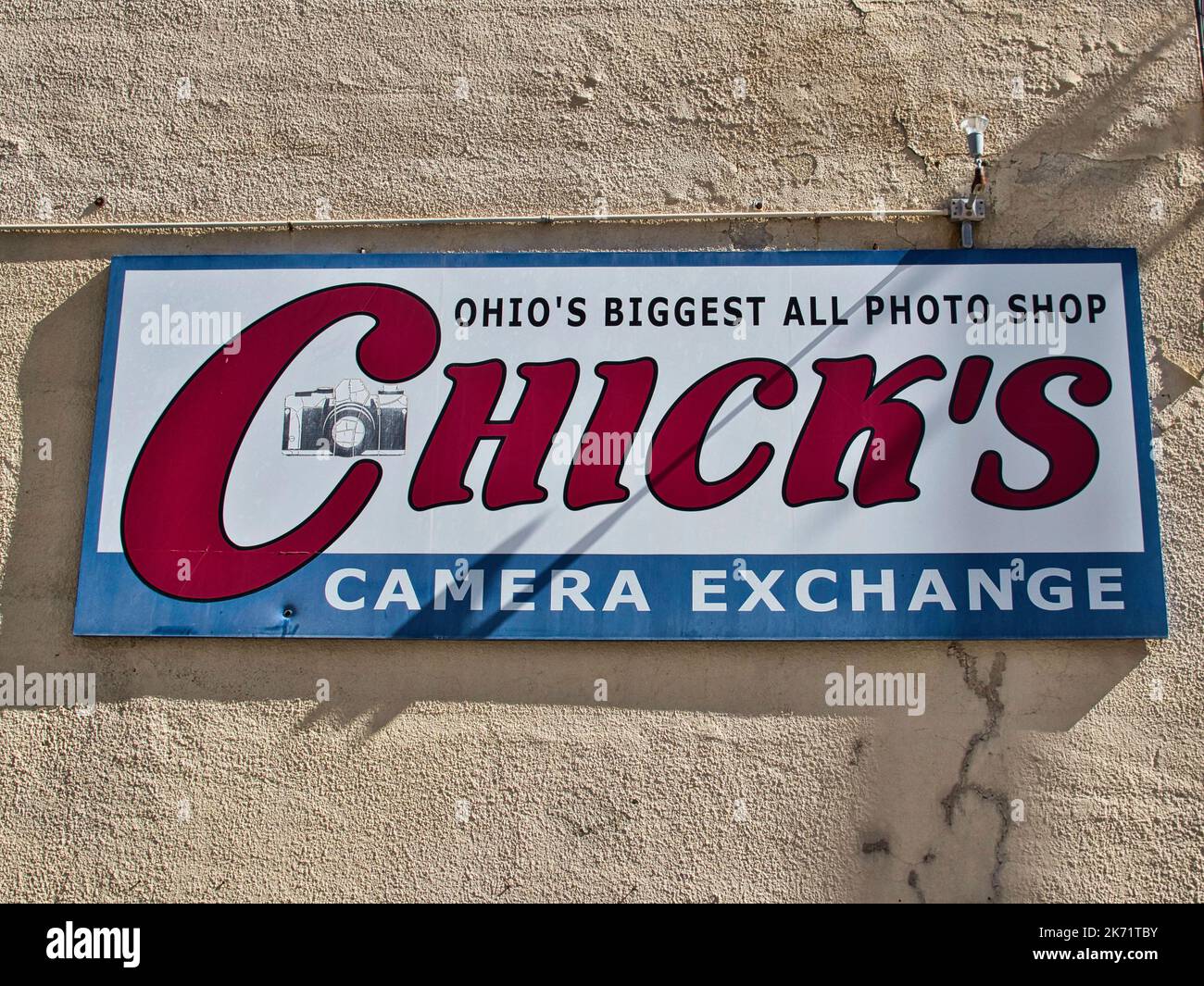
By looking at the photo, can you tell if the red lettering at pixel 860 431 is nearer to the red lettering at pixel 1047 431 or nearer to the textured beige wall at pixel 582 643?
the red lettering at pixel 1047 431

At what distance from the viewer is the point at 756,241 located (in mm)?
4773

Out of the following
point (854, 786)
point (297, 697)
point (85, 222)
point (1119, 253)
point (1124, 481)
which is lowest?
point (854, 786)

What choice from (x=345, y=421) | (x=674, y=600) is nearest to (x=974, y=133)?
(x=674, y=600)

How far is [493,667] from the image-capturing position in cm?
442

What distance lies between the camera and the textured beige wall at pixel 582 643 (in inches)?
169

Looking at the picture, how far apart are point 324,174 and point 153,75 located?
1.07m

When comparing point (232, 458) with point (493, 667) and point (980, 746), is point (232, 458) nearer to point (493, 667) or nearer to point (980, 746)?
point (493, 667)

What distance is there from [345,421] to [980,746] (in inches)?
127

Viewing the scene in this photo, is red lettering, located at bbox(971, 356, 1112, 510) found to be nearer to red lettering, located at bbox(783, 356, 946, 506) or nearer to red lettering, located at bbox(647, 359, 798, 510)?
red lettering, located at bbox(783, 356, 946, 506)

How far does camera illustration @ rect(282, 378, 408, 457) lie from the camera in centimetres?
456

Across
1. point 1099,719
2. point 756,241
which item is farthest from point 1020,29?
point 1099,719

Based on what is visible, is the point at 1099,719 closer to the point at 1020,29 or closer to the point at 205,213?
the point at 1020,29

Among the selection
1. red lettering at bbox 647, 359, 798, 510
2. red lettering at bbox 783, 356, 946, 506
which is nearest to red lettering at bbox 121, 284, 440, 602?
red lettering at bbox 647, 359, 798, 510
